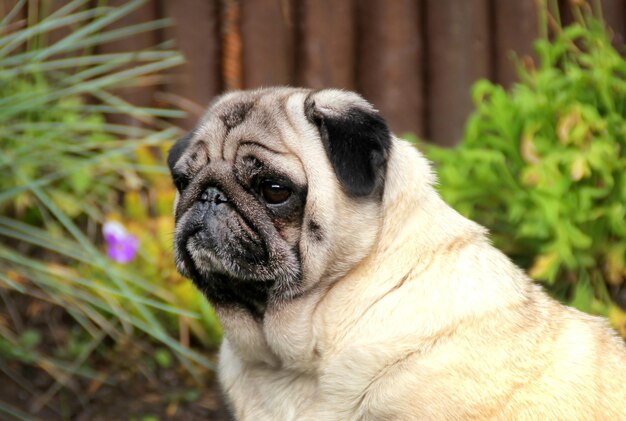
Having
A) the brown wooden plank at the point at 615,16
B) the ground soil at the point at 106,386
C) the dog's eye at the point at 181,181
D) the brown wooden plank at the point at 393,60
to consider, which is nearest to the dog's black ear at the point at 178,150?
the dog's eye at the point at 181,181

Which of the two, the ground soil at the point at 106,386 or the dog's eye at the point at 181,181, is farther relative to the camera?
the ground soil at the point at 106,386

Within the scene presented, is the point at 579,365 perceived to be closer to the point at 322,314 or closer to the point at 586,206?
the point at 322,314

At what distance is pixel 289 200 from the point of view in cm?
356

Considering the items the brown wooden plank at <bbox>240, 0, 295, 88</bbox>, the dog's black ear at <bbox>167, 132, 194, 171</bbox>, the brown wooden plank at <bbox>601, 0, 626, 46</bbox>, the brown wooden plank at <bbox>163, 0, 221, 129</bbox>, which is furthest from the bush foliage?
the brown wooden plank at <bbox>601, 0, 626, 46</bbox>

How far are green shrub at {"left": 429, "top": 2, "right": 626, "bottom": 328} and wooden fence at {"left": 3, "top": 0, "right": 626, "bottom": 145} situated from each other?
1037 millimetres

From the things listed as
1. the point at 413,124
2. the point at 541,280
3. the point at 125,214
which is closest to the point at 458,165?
the point at 541,280

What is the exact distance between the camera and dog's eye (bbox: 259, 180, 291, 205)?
356cm

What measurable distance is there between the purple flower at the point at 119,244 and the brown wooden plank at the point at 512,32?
2730mm

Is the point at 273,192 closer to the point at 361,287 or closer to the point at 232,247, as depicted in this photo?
the point at 232,247

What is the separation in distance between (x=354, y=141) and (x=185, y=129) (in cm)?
328

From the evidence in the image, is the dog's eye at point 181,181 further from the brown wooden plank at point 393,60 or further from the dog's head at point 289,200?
the brown wooden plank at point 393,60

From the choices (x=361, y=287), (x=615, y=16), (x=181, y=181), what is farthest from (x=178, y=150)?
(x=615, y=16)

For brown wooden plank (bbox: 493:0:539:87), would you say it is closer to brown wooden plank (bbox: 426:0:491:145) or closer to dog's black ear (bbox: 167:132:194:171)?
brown wooden plank (bbox: 426:0:491:145)

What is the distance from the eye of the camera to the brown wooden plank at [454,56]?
22.4ft
